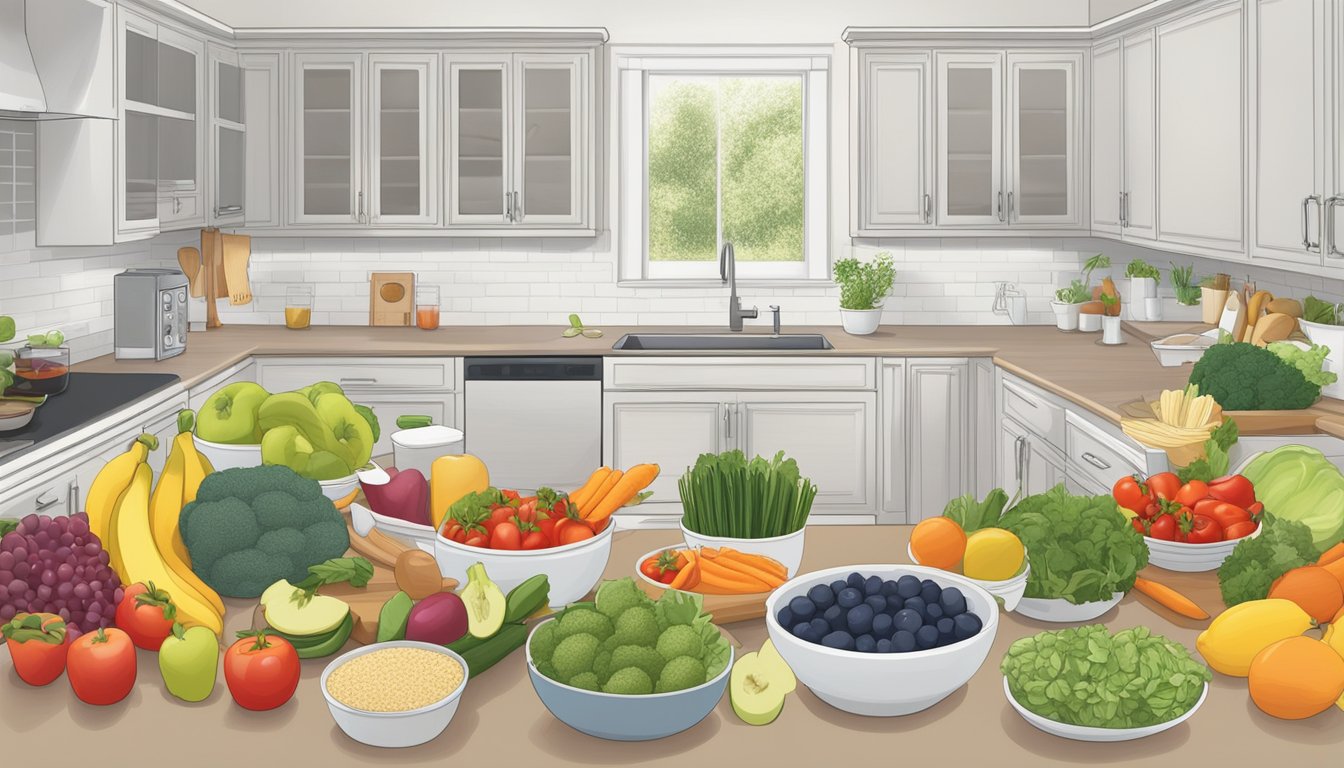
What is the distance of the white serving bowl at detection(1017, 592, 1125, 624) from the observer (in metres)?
1.83

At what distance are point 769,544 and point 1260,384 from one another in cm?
224

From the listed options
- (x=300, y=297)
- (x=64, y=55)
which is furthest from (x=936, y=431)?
(x=64, y=55)

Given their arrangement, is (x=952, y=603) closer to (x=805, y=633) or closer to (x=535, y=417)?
(x=805, y=633)

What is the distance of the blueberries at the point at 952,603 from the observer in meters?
1.57

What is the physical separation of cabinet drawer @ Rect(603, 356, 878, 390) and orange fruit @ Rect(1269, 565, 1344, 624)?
361 centimetres

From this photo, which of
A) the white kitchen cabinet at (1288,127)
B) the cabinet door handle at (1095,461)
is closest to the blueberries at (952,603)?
the cabinet door handle at (1095,461)

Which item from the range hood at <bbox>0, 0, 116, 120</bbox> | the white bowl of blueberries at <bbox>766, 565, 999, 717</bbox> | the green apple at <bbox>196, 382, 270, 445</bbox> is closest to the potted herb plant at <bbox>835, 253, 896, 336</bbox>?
the range hood at <bbox>0, 0, 116, 120</bbox>

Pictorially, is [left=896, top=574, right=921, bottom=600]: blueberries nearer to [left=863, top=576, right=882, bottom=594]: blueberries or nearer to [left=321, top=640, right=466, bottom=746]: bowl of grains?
[left=863, top=576, right=882, bottom=594]: blueberries

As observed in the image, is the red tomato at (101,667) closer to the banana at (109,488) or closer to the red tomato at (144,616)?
the red tomato at (144,616)

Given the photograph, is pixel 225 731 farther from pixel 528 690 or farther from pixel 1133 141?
pixel 1133 141

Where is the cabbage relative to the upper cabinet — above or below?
below

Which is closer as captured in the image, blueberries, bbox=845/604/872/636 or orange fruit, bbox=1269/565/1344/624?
blueberries, bbox=845/604/872/636

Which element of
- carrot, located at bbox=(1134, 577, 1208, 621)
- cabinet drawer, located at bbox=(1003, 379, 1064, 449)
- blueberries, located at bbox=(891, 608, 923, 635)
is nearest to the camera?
blueberries, located at bbox=(891, 608, 923, 635)

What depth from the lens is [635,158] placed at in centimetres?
609
